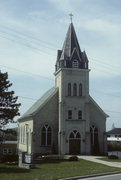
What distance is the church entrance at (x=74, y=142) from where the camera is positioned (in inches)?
2069

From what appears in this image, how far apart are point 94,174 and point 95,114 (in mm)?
29357

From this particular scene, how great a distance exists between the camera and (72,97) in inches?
2106

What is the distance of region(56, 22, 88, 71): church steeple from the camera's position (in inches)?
2136

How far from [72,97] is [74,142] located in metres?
6.95

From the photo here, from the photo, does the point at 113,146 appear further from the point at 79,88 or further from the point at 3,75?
the point at 3,75

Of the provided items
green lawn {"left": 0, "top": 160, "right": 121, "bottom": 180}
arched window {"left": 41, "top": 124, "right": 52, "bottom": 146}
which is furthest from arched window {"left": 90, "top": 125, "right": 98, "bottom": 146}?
green lawn {"left": 0, "top": 160, "right": 121, "bottom": 180}

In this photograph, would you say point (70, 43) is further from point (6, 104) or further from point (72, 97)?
point (6, 104)

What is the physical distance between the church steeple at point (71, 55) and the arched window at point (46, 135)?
32.4 ft

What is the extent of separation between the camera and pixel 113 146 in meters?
61.1

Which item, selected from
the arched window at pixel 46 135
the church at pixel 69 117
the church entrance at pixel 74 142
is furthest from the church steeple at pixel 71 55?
the church entrance at pixel 74 142

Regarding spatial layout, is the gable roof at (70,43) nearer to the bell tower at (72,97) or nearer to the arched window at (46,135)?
the bell tower at (72,97)

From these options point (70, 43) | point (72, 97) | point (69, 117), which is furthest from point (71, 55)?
point (69, 117)

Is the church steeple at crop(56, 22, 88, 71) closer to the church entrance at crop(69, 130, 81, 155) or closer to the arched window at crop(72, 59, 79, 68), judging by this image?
the arched window at crop(72, 59, 79, 68)

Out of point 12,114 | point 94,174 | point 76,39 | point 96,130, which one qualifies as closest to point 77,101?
point 96,130
